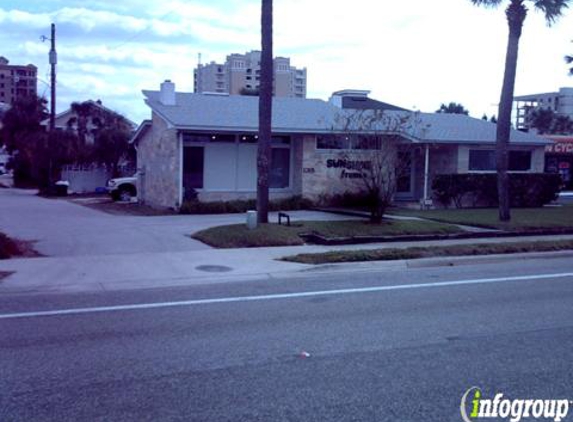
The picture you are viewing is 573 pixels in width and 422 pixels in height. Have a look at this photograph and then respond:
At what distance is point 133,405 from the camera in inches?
219

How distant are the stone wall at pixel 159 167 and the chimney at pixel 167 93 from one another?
802mm

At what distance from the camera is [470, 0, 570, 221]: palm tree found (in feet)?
67.2

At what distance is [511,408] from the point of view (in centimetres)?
555

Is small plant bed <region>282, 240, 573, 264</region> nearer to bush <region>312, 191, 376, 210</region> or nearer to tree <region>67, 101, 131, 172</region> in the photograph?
bush <region>312, 191, 376, 210</region>

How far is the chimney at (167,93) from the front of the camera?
27.7 meters

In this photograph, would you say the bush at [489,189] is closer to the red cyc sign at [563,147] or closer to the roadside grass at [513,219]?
the roadside grass at [513,219]

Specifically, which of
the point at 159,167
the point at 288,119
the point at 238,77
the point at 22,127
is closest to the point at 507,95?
the point at 288,119

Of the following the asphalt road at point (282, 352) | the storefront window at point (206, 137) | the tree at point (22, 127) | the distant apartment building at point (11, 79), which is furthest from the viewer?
the distant apartment building at point (11, 79)

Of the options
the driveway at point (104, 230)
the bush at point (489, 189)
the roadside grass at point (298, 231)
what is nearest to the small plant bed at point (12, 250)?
the driveway at point (104, 230)

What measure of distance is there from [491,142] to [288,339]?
23.8 meters

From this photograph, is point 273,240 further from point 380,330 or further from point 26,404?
point 26,404

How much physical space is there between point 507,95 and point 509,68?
2.66 ft

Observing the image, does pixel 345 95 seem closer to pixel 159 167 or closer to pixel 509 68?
pixel 159 167

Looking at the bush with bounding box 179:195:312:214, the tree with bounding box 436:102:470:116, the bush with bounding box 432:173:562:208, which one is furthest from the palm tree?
→ the tree with bounding box 436:102:470:116
